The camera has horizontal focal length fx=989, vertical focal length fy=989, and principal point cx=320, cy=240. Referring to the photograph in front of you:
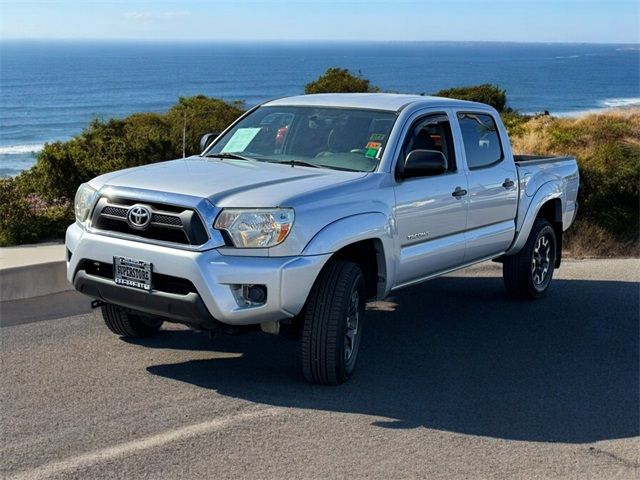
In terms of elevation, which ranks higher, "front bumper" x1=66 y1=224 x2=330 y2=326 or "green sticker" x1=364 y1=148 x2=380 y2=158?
"green sticker" x1=364 y1=148 x2=380 y2=158

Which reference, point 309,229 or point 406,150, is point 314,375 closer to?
point 309,229

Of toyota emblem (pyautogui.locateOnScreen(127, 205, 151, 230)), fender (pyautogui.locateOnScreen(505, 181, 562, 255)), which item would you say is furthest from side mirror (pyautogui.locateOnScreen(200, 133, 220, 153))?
fender (pyautogui.locateOnScreen(505, 181, 562, 255))

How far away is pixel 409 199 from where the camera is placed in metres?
7.20

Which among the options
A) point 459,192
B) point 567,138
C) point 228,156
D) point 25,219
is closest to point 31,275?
point 228,156

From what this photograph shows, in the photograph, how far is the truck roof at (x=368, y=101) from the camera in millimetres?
7715

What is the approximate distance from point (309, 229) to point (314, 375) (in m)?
0.97

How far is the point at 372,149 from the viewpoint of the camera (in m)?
7.28

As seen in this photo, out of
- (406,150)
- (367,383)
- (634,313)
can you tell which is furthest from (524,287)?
(367,383)

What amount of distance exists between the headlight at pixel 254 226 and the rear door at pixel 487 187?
8.04 feet

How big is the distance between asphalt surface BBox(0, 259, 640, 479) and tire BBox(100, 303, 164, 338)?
10 cm

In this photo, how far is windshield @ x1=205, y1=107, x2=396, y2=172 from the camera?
7.29 meters

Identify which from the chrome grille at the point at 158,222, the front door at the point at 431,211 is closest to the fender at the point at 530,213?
the front door at the point at 431,211

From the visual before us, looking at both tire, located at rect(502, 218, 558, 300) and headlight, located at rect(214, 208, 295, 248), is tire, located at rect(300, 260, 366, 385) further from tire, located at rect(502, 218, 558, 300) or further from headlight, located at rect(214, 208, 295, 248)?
tire, located at rect(502, 218, 558, 300)

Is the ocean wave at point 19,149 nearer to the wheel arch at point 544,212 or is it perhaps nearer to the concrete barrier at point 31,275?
the concrete barrier at point 31,275
